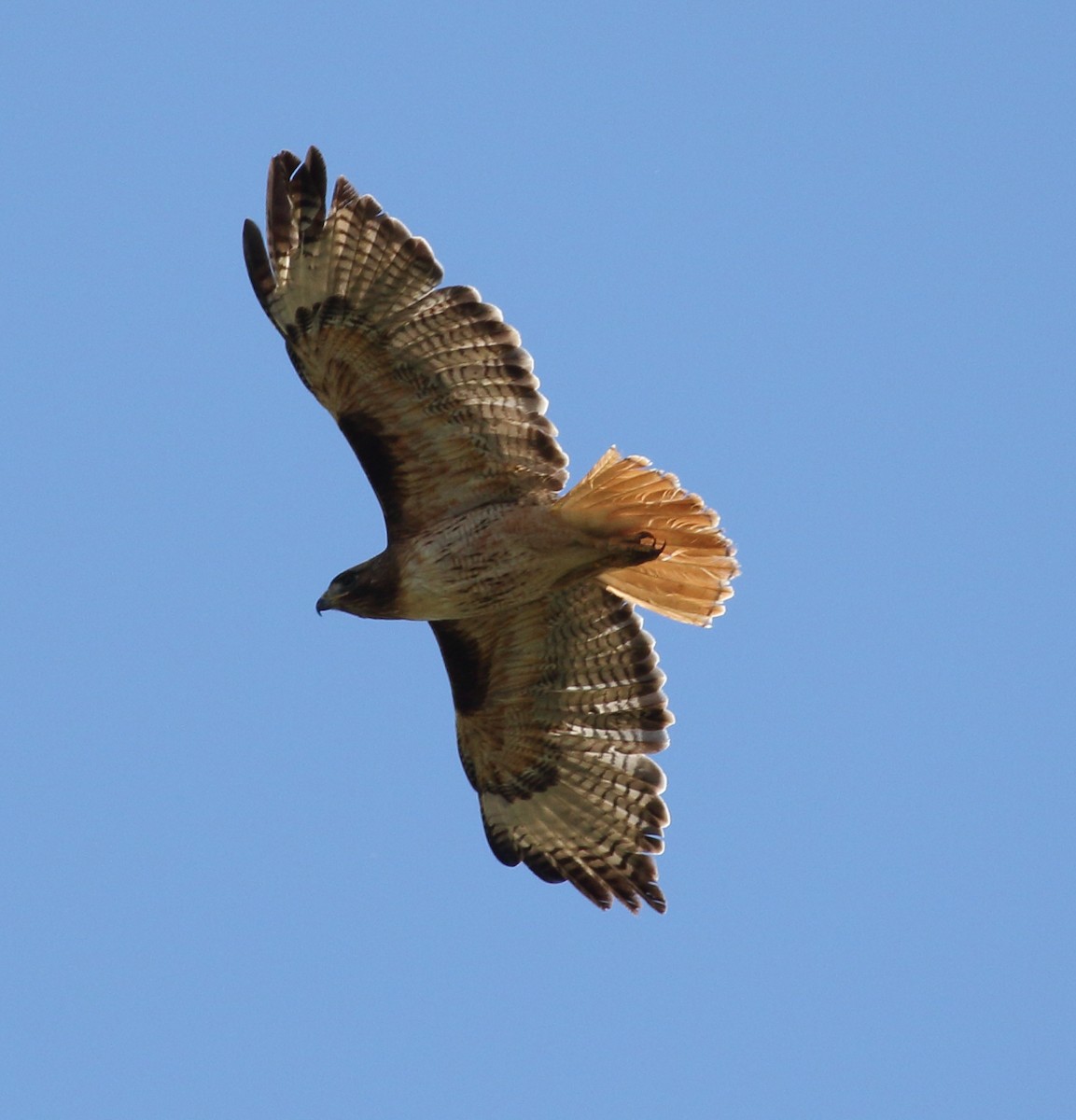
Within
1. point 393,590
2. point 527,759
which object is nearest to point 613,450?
point 393,590

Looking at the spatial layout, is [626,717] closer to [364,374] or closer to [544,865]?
[544,865]

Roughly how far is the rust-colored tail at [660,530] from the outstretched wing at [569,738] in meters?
0.37

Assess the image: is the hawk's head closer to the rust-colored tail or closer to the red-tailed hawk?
the red-tailed hawk

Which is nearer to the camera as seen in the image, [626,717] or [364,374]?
[364,374]

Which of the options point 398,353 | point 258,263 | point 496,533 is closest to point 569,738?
point 496,533

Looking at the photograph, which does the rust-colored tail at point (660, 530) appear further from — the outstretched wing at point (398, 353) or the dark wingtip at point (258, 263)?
the dark wingtip at point (258, 263)

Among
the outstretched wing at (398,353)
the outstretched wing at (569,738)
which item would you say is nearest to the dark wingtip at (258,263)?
the outstretched wing at (398,353)

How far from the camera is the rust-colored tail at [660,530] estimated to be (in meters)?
9.87

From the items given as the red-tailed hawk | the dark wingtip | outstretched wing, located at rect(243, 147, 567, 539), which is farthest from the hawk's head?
the dark wingtip

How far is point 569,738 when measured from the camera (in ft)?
36.8

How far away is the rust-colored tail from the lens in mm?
9867

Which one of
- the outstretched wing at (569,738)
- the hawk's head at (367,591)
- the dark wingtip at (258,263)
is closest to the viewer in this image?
the dark wingtip at (258,263)

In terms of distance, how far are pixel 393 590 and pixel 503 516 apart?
678 millimetres

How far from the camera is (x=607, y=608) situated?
10922 mm
